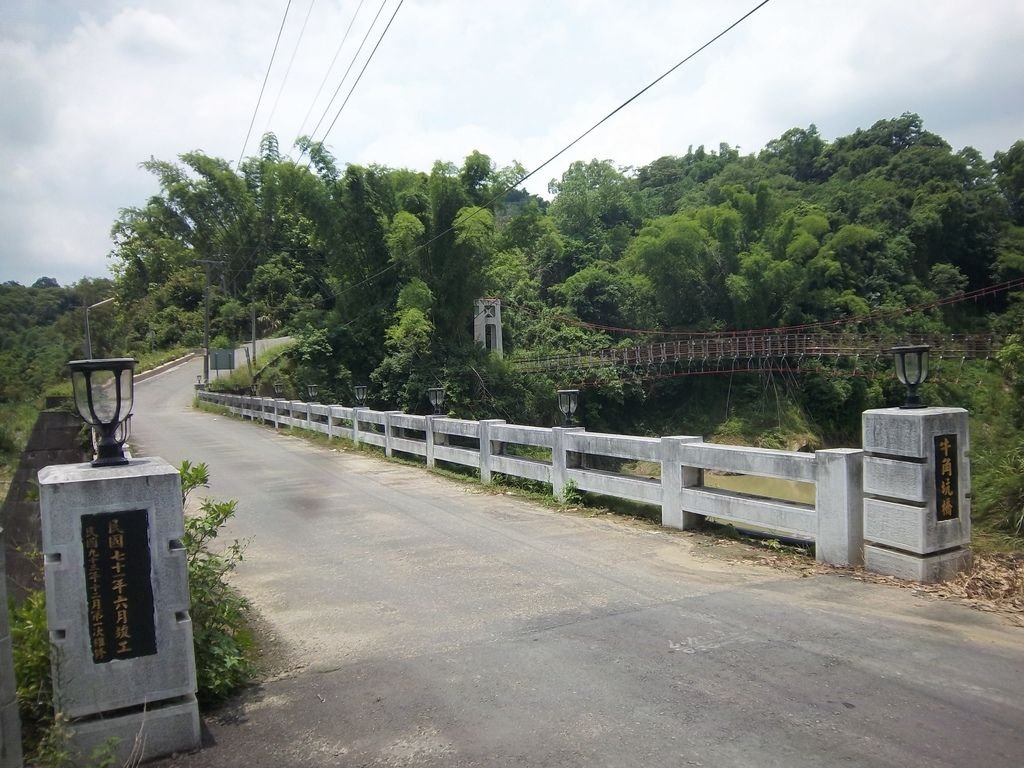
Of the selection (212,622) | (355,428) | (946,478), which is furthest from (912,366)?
(355,428)

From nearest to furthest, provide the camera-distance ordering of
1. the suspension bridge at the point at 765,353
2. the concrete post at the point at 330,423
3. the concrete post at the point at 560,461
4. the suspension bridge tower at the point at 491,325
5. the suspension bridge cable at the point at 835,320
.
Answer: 1. the concrete post at the point at 560,461
2. the concrete post at the point at 330,423
3. the suspension bridge tower at the point at 491,325
4. the suspension bridge at the point at 765,353
5. the suspension bridge cable at the point at 835,320

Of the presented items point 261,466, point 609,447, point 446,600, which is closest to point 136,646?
point 446,600

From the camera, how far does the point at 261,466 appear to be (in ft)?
45.9

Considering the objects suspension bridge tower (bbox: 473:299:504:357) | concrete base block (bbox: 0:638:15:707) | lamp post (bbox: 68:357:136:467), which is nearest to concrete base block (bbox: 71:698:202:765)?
concrete base block (bbox: 0:638:15:707)

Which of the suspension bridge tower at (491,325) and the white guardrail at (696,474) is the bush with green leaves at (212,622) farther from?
the suspension bridge tower at (491,325)

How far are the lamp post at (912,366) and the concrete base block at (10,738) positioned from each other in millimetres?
6277

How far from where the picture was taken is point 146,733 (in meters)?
3.26

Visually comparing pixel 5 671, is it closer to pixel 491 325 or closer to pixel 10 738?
pixel 10 738

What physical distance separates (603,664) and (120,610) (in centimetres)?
246

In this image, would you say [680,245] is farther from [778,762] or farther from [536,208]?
[778,762]

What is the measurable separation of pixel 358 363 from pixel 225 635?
30.0 m

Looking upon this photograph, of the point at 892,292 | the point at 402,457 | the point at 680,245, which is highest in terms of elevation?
the point at 680,245

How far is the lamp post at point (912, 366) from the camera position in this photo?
625 centimetres

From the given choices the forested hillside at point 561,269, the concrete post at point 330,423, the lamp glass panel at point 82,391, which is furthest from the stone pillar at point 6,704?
the forested hillside at point 561,269
